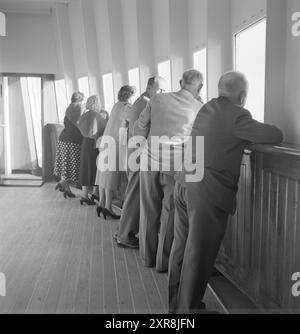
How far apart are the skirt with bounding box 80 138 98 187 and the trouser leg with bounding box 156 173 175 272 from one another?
310cm

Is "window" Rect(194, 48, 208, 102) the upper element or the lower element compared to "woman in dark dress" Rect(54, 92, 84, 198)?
upper

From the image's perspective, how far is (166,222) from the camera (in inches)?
135

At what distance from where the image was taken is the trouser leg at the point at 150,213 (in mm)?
3602

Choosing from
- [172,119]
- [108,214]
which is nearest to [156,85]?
[172,119]

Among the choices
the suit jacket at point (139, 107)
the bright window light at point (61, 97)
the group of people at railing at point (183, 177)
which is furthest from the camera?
the bright window light at point (61, 97)

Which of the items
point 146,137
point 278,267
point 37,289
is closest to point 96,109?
point 146,137

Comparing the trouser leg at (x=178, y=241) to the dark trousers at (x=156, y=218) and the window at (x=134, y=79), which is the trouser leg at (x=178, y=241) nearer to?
the dark trousers at (x=156, y=218)

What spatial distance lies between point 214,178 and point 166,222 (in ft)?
3.69

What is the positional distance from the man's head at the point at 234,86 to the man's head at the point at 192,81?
0.69 meters

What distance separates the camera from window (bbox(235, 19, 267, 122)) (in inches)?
137


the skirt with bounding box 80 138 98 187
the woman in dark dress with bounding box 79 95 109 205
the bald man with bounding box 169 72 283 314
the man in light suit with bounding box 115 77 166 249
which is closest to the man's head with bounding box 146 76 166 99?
the man in light suit with bounding box 115 77 166 249

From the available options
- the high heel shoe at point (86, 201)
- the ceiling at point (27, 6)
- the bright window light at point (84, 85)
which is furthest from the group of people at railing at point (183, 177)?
the ceiling at point (27, 6)

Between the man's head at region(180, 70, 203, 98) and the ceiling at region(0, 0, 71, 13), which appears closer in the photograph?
the man's head at region(180, 70, 203, 98)

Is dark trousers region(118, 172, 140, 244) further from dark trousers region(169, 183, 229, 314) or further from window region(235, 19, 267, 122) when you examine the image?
dark trousers region(169, 183, 229, 314)
